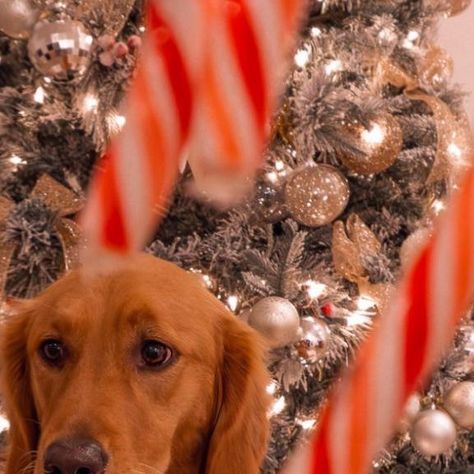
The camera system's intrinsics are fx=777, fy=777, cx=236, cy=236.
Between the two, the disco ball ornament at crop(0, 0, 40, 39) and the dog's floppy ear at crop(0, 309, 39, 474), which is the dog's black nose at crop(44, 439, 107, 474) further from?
the disco ball ornament at crop(0, 0, 40, 39)

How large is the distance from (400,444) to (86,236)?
183 centimetres

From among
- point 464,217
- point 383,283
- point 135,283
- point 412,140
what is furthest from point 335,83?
point 464,217

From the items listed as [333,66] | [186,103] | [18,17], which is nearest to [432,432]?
[333,66]

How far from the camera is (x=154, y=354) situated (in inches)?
50.8

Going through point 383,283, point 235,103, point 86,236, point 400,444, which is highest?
point 383,283

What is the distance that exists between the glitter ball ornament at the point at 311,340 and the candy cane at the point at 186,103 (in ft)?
4.34

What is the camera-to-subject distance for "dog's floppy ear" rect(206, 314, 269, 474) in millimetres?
1408

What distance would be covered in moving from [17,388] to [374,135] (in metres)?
1.08

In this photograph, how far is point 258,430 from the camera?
4.74ft

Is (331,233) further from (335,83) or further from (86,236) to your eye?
(86,236)

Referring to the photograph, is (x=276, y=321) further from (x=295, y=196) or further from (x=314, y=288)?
(x=295, y=196)

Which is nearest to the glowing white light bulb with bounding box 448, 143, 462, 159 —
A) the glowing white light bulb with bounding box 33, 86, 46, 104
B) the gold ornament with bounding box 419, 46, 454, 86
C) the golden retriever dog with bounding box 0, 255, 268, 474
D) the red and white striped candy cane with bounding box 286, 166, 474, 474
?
the gold ornament with bounding box 419, 46, 454, 86

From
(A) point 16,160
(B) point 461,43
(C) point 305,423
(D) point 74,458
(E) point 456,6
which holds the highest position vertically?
(B) point 461,43

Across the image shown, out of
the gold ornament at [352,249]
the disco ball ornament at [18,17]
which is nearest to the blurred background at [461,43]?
the gold ornament at [352,249]
